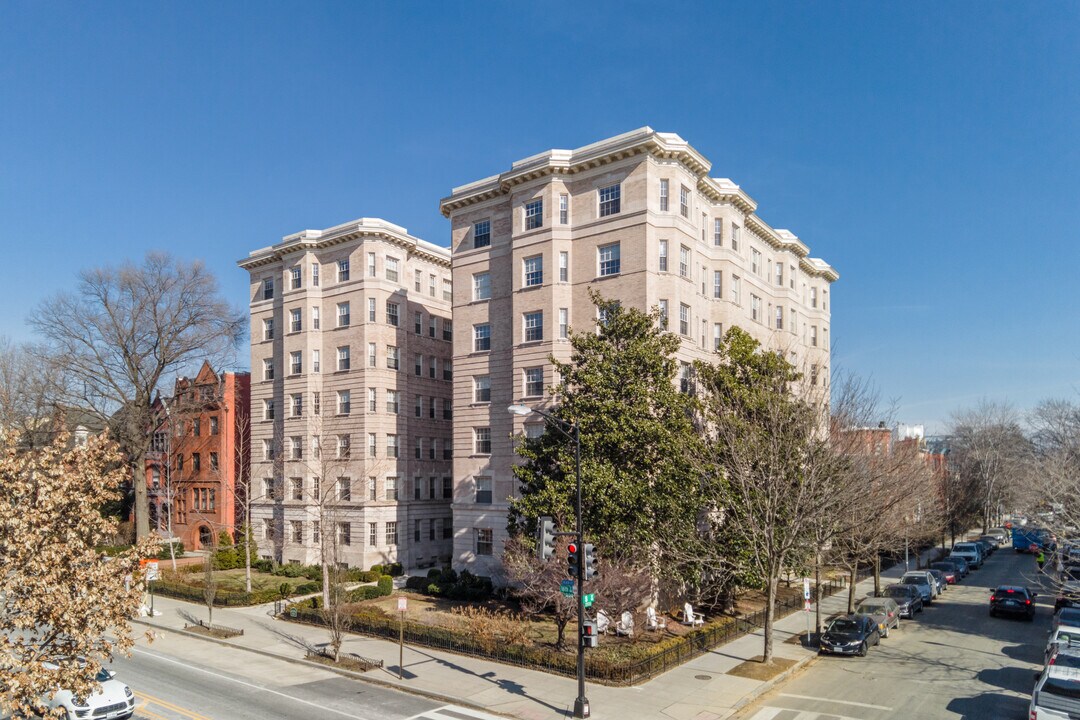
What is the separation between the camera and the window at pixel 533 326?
36562 mm

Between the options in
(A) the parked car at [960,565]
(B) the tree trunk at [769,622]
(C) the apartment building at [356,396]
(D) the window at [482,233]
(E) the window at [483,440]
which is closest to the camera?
(B) the tree trunk at [769,622]

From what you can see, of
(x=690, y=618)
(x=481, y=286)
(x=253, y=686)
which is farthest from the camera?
(x=481, y=286)

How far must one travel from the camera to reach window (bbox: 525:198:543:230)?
122 ft

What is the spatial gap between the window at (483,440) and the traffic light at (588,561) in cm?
1947

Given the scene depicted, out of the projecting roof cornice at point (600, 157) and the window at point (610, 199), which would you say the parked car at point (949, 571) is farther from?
the window at point (610, 199)

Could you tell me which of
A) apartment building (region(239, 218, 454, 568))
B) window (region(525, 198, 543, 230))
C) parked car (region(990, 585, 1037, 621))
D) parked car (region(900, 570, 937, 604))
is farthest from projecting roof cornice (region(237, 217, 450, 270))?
parked car (region(990, 585, 1037, 621))

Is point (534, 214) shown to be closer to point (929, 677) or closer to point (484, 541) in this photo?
point (484, 541)

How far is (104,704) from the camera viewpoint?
1841cm

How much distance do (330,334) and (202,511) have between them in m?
21.3

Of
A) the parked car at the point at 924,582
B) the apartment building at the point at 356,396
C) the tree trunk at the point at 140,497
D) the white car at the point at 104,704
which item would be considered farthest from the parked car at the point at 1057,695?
the tree trunk at the point at 140,497

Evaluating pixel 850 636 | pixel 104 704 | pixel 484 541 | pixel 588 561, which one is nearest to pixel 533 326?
pixel 484 541

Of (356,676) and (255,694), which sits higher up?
(255,694)

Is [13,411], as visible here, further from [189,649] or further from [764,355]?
[764,355]

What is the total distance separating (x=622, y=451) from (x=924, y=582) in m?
22.1
